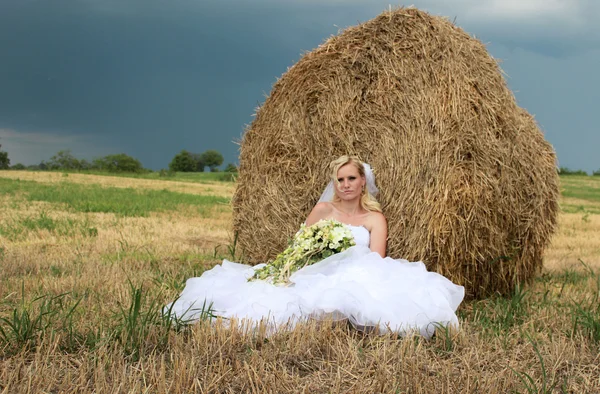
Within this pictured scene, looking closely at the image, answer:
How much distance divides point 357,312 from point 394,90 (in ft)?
8.15

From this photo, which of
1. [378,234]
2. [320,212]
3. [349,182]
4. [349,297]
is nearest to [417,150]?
[349,182]

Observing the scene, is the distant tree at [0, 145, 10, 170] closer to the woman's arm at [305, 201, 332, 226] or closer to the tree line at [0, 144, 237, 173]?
the tree line at [0, 144, 237, 173]

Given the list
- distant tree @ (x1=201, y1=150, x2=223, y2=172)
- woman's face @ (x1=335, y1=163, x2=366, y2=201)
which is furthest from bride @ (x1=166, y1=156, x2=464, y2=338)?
distant tree @ (x1=201, y1=150, x2=223, y2=172)

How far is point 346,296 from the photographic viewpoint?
4.22 meters

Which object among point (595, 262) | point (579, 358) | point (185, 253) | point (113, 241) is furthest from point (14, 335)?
point (595, 262)

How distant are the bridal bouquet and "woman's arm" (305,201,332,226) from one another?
0.52 meters

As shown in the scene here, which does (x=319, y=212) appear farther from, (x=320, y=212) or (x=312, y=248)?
(x=312, y=248)

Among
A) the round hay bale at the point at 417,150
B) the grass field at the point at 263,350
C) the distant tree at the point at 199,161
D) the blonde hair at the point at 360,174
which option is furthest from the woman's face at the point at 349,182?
the distant tree at the point at 199,161

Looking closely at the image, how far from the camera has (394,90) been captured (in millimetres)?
5773

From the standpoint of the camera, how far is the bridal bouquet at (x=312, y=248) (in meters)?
5.13

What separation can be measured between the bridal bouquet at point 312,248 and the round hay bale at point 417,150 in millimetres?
548

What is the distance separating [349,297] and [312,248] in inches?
40.2

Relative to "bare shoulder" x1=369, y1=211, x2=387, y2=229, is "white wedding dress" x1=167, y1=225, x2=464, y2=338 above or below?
below

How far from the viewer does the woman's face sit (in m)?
5.51
